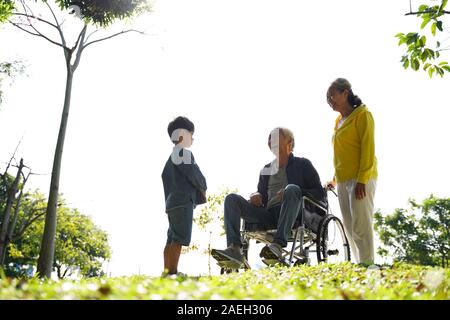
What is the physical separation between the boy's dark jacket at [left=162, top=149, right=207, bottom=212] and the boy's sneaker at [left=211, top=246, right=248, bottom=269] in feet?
2.12

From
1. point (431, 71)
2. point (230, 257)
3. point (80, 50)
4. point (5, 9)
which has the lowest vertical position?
point (230, 257)

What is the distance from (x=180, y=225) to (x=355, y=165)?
2008 millimetres

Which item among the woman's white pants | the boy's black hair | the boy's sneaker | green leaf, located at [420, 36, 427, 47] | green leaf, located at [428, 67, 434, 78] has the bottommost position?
the boy's sneaker

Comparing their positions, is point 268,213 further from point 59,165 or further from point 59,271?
point 59,271

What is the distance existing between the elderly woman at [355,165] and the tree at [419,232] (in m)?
37.4

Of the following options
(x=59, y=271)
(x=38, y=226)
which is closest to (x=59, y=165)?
(x=38, y=226)

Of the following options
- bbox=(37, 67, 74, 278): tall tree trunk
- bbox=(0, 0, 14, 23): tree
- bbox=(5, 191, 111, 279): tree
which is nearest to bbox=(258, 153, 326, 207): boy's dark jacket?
bbox=(37, 67, 74, 278): tall tree trunk

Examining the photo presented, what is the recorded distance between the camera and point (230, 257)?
15.6ft

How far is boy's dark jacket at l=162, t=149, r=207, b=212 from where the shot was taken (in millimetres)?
4938

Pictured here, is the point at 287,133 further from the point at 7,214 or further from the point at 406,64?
the point at 7,214

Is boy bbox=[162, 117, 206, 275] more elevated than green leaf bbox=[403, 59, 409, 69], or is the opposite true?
green leaf bbox=[403, 59, 409, 69]

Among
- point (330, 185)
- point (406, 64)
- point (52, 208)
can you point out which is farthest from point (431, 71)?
point (52, 208)

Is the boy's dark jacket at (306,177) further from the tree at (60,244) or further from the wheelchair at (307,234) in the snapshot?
the tree at (60,244)

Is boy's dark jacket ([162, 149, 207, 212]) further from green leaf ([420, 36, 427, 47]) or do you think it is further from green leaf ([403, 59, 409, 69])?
green leaf ([420, 36, 427, 47])
